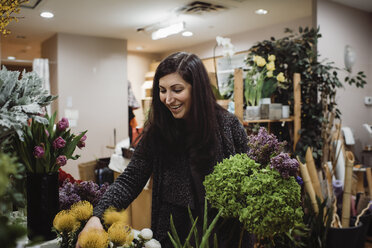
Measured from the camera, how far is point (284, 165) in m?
0.64

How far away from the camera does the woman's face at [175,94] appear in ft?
3.65

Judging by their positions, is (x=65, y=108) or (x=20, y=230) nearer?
(x=20, y=230)

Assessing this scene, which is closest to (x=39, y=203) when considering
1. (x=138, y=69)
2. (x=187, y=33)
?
(x=187, y=33)

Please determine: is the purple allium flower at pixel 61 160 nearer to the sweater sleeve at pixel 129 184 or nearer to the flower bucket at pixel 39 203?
the flower bucket at pixel 39 203

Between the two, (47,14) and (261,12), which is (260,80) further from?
(47,14)

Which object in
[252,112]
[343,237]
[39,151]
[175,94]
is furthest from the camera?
[252,112]

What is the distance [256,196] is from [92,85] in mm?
5534

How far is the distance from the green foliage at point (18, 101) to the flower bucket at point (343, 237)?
61.5 inches

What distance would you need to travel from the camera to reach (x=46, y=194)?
89 centimetres

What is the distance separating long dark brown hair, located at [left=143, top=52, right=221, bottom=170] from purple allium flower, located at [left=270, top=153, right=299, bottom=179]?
1.78 feet

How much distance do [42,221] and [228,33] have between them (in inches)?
207

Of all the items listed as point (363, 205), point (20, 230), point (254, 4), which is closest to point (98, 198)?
point (20, 230)

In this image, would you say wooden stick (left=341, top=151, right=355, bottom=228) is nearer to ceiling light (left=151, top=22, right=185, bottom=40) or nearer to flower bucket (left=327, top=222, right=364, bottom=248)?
flower bucket (left=327, top=222, right=364, bottom=248)

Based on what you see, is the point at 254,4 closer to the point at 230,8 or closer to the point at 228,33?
the point at 230,8
